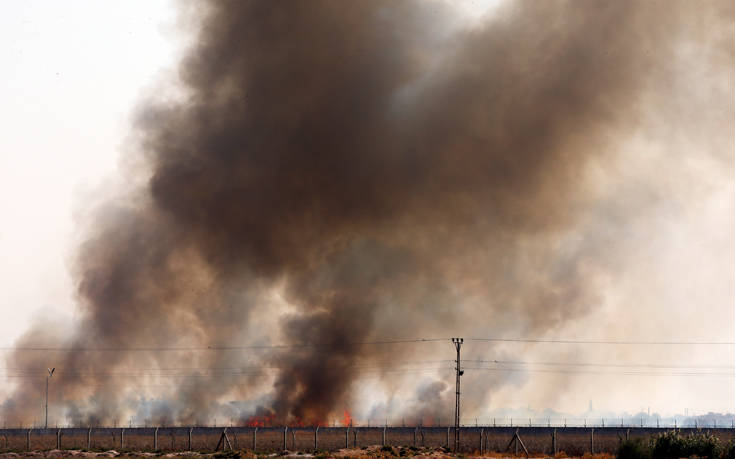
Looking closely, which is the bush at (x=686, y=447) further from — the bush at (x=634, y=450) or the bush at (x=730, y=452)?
the bush at (x=634, y=450)

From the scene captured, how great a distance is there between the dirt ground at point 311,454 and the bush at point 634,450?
11.7ft

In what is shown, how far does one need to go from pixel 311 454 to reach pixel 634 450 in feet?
92.3

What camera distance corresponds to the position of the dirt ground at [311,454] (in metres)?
78.9

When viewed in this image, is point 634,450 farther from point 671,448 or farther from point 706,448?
point 706,448

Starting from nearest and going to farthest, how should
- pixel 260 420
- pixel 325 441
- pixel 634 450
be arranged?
pixel 634 450 → pixel 325 441 → pixel 260 420

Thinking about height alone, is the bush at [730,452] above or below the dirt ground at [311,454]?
above

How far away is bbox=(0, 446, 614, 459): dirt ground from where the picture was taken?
78875 mm


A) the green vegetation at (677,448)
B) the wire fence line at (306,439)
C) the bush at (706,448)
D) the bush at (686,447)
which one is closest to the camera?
the bush at (706,448)

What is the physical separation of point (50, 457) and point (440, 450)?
35049 millimetres

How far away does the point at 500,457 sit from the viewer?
7969 centimetres

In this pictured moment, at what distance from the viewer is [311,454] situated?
82.3 metres

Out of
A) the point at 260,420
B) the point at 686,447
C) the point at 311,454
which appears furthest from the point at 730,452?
the point at 260,420

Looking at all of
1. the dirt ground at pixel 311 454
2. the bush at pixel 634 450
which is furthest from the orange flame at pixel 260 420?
the bush at pixel 634 450

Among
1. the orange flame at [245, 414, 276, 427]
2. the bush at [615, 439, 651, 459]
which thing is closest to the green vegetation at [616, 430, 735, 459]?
the bush at [615, 439, 651, 459]
